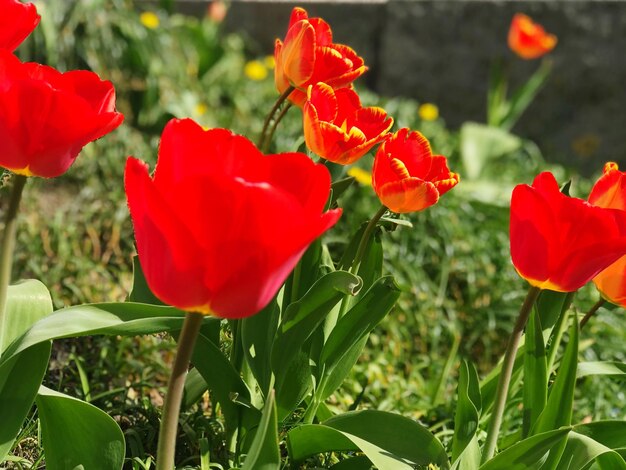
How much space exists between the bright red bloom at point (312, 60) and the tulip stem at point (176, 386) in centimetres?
52

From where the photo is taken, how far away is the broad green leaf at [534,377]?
1.29m

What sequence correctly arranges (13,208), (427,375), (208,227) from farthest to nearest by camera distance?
(427,375)
(13,208)
(208,227)

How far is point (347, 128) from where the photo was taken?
4.29ft

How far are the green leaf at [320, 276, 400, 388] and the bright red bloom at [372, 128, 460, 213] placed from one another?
12 centimetres

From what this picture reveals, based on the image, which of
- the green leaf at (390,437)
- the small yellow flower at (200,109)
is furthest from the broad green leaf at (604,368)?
the small yellow flower at (200,109)

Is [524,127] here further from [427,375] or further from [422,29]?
[427,375]

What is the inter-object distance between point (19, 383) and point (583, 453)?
75 cm

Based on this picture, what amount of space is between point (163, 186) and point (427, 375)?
5.41 feet

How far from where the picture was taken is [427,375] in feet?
7.89

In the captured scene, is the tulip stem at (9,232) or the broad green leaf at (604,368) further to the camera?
the broad green leaf at (604,368)

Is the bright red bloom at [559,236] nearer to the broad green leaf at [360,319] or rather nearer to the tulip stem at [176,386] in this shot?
the broad green leaf at [360,319]

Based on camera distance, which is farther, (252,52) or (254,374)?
(252,52)

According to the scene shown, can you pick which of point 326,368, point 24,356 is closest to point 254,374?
point 326,368

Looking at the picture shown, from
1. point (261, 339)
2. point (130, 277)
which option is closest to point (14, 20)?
point (261, 339)
